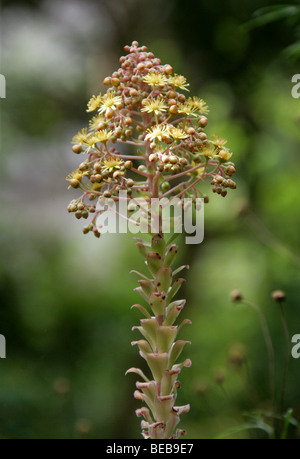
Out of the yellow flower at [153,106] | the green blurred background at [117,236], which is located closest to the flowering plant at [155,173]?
the yellow flower at [153,106]

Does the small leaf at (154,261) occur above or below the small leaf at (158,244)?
below

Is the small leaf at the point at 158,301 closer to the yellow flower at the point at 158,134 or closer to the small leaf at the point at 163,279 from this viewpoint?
the small leaf at the point at 163,279

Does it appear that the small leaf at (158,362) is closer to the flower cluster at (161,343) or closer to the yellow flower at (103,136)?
the flower cluster at (161,343)

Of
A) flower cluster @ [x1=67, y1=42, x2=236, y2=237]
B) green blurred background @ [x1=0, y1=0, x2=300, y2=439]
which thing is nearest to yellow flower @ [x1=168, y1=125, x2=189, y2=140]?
flower cluster @ [x1=67, y1=42, x2=236, y2=237]

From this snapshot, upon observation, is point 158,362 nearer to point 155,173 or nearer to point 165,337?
point 165,337

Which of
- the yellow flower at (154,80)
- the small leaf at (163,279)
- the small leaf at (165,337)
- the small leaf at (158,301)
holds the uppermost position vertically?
the yellow flower at (154,80)

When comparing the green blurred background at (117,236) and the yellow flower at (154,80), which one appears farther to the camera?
the green blurred background at (117,236)

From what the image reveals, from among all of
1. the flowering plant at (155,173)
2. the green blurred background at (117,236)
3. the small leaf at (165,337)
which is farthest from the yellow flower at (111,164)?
the green blurred background at (117,236)

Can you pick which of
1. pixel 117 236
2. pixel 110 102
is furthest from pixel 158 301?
pixel 117 236
